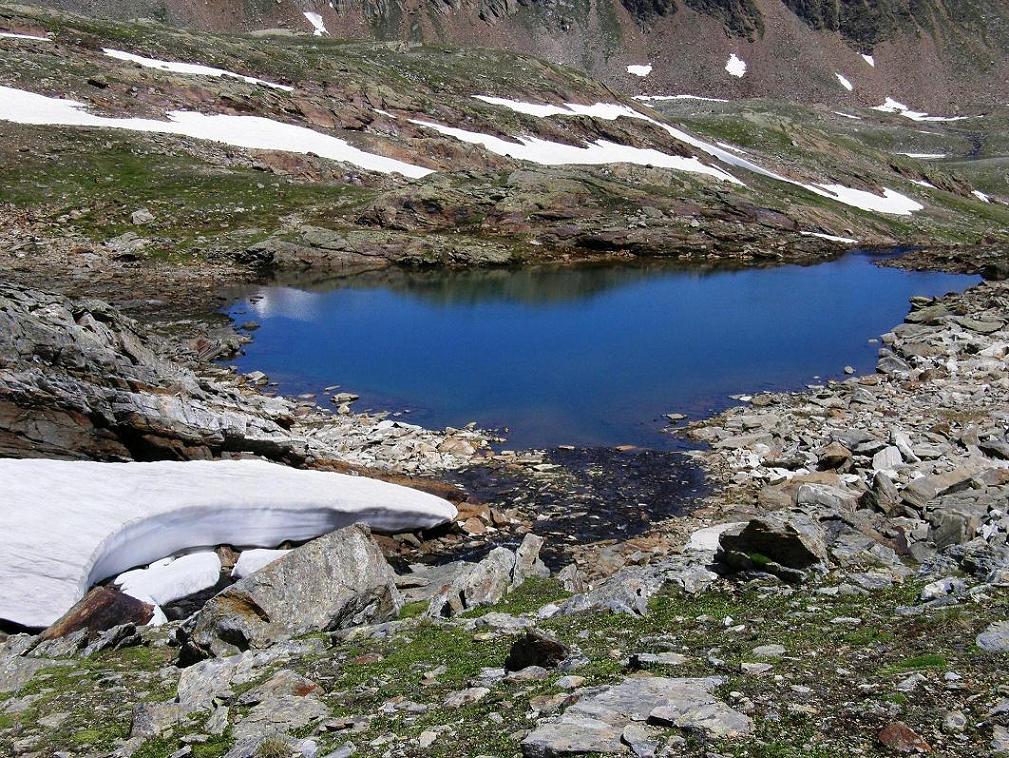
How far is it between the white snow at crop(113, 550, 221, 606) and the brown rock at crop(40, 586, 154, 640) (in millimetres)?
571

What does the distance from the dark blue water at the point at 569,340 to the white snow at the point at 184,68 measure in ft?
161

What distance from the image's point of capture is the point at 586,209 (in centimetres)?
7419

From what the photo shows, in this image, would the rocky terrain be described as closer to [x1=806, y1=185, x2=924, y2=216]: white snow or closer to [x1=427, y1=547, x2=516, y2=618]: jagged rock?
[x1=427, y1=547, x2=516, y2=618]: jagged rock

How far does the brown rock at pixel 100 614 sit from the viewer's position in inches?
489

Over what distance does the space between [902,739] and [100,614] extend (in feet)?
37.3

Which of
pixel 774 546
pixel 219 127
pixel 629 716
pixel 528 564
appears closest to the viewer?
pixel 629 716

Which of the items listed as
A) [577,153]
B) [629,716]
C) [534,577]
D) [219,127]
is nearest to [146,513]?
[534,577]

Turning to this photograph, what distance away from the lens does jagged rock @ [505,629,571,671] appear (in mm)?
9422

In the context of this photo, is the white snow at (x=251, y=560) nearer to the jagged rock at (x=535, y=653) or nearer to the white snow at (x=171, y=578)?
the white snow at (x=171, y=578)

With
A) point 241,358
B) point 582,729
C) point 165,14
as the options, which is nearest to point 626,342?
point 241,358

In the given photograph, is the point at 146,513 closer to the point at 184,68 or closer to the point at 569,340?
the point at 569,340

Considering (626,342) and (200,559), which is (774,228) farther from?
(200,559)

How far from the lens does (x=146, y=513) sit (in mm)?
15164

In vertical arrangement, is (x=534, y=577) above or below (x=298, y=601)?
below
